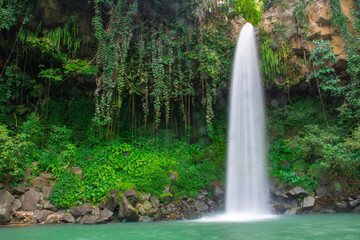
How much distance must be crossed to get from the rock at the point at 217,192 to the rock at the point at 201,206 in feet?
1.71

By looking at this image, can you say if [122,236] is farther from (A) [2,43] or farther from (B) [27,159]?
(A) [2,43]

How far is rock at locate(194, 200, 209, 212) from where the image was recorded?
823 cm

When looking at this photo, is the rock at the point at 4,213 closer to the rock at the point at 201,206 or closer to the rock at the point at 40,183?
the rock at the point at 40,183

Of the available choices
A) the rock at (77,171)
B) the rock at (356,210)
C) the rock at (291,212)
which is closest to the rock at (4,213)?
the rock at (77,171)

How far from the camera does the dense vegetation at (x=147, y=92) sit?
9.15 metres

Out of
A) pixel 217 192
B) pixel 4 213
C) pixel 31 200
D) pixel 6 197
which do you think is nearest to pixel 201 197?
pixel 217 192

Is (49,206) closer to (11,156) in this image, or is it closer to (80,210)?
(80,210)

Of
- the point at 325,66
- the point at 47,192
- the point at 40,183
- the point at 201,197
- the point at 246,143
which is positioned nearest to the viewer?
the point at 47,192

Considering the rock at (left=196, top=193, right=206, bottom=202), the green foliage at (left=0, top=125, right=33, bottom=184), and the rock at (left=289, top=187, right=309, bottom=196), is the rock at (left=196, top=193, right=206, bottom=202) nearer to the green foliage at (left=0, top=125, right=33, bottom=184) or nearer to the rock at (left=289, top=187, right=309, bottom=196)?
the rock at (left=289, top=187, right=309, bottom=196)

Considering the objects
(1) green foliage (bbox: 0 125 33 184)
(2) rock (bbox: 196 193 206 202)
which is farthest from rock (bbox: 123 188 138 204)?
(1) green foliage (bbox: 0 125 33 184)

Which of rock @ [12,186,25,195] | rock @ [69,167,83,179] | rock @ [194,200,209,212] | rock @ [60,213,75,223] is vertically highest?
rock @ [69,167,83,179]

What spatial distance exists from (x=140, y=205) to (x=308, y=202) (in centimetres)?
562

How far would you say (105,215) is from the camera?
7.14 metres

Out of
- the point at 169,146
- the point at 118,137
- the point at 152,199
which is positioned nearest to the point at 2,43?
the point at 118,137
